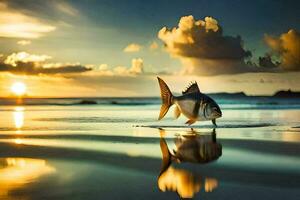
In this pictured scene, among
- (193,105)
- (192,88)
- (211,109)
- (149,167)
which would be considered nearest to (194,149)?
(149,167)

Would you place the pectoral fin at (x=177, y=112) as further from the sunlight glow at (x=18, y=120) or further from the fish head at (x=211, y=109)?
the sunlight glow at (x=18, y=120)

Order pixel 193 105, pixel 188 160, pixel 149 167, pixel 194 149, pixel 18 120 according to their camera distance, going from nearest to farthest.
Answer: pixel 149 167 → pixel 188 160 → pixel 194 149 → pixel 193 105 → pixel 18 120

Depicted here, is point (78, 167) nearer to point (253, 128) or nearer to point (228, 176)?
point (228, 176)

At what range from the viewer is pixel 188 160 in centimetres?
647

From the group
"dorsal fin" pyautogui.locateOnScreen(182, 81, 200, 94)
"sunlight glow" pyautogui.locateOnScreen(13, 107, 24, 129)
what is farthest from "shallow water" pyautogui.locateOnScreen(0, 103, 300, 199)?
"sunlight glow" pyautogui.locateOnScreen(13, 107, 24, 129)

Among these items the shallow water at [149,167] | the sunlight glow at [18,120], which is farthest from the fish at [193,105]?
the sunlight glow at [18,120]

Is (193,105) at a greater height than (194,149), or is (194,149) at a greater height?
(193,105)

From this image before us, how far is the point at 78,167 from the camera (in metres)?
6.10

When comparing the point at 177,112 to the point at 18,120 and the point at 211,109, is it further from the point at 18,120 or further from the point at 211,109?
the point at 18,120

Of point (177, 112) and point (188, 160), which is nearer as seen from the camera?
point (188, 160)

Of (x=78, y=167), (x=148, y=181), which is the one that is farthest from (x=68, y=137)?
(x=148, y=181)

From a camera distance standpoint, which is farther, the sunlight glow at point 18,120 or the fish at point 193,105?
the sunlight glow at point 18,120

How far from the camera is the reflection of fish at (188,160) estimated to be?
4691mm

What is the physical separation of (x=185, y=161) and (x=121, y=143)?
108 inches
